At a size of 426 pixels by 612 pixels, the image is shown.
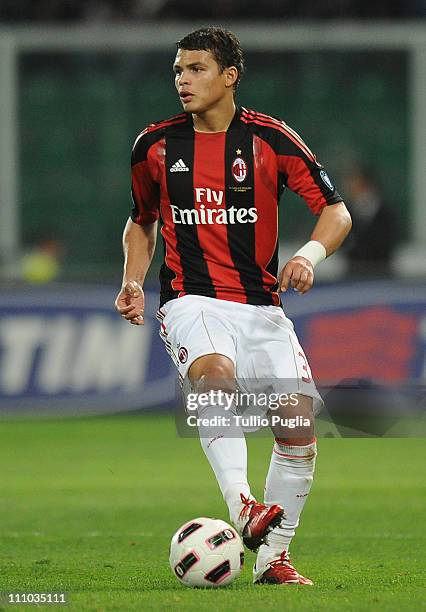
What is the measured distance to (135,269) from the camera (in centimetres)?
544

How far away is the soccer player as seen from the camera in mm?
5023

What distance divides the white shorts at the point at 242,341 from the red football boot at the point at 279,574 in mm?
585

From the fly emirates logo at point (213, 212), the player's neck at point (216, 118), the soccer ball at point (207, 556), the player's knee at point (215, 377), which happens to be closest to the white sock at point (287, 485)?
the soccer ball at point (207, 556)

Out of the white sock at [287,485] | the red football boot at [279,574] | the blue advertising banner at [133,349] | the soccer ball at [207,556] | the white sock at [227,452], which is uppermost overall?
the white sock at [227,452]

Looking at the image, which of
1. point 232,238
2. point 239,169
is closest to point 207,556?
point 232,238

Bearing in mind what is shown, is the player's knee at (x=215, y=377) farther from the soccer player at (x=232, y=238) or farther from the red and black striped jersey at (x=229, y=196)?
the red and black striped jersey at (x=229, y=196)

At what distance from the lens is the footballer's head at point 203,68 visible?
5137 millimetres

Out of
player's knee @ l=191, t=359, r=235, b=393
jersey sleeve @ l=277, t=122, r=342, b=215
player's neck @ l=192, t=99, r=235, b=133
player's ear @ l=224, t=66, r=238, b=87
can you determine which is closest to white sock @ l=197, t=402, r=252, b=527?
player's knee @ l=191, t=359, r=235, b=393

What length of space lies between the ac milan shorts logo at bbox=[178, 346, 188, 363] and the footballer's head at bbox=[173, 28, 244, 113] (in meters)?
0.92

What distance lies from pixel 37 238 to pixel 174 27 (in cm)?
309

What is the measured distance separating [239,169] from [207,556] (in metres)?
1.48

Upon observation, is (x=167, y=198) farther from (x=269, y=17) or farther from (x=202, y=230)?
(x=269, y=17)

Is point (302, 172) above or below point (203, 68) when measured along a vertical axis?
below

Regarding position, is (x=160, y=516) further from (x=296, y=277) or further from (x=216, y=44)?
(x=216, y=44)
